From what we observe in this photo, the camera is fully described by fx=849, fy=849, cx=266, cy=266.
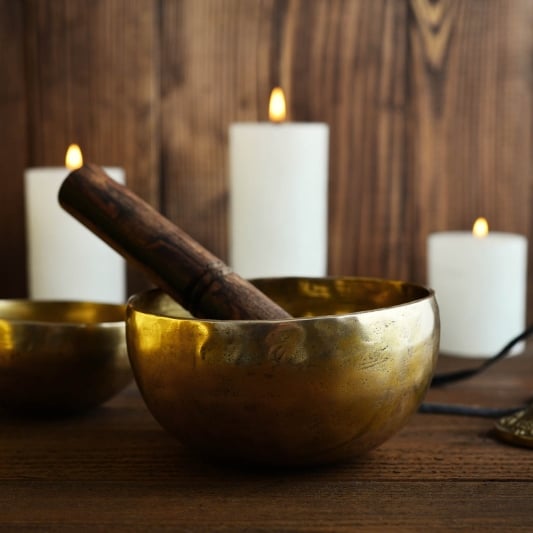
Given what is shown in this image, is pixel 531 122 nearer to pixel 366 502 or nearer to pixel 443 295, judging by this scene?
pixel 443 295

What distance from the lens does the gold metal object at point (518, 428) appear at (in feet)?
2.04

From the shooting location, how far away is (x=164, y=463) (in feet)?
1.91

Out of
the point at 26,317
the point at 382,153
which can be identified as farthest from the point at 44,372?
the point at 382,153

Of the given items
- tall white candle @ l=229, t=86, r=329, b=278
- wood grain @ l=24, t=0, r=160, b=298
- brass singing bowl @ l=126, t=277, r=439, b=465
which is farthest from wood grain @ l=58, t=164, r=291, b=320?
wood grain @ l=24, t=0, r=160, b=298

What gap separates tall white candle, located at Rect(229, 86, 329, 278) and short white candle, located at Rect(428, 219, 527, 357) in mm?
156

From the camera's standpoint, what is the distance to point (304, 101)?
1.09 m

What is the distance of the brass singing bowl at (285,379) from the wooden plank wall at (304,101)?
0.56 m

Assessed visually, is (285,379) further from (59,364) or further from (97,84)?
(97,84)

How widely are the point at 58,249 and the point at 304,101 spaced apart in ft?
1.20

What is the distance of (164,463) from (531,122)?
736 mm

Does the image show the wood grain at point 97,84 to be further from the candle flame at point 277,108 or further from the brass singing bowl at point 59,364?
the brass singing bowl at point 59,364

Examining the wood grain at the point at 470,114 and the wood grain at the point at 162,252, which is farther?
the wood grain at the point at 470,114

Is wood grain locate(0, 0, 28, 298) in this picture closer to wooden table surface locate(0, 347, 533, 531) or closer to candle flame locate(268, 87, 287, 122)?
candle flame locate(268, 87, 287, 122)

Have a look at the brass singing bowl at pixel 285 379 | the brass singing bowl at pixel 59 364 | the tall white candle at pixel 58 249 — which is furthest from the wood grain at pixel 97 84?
the brass singing bowl at pixel 285 379
